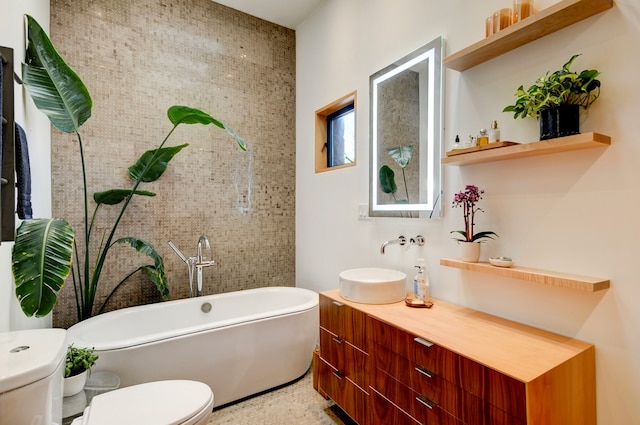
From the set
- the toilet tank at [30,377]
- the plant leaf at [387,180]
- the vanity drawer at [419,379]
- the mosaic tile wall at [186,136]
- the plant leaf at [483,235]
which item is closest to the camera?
the toilet tank at [30,377]

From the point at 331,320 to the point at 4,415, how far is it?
1380mm

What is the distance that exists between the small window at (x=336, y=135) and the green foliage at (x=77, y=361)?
81.1 inches

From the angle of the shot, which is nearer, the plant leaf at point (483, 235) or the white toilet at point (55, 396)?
the white toilet at point (55, 396)

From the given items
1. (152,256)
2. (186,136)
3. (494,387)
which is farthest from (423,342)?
(186,136)

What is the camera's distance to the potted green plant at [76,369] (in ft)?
5.21

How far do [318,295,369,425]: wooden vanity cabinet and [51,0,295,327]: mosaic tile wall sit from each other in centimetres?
137

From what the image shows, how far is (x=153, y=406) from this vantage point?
131 cm

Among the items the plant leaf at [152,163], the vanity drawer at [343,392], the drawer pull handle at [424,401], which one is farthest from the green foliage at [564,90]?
the plant leaf at [152,163]

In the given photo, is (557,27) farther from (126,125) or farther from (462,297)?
(126,125)

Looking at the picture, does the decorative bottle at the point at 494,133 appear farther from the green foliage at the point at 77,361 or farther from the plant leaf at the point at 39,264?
the green foliage at the point at 77,361

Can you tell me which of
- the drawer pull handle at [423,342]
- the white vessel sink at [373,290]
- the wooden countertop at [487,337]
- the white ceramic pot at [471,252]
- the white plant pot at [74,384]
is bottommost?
the white plant pot at [74,384]

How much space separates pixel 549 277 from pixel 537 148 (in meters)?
0.51

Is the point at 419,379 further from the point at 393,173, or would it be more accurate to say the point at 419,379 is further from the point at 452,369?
the point at 393,173

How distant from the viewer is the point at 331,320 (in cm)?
187
